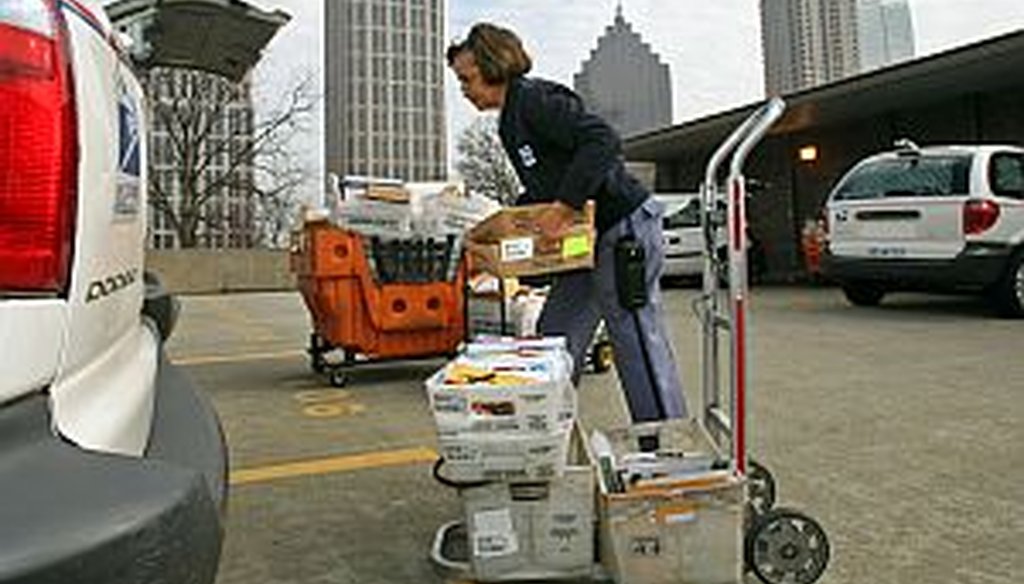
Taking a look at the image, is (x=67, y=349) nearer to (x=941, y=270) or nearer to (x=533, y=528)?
(x=533, y=528)

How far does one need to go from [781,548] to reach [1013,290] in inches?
258

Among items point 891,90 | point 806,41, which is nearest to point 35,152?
point 891,90

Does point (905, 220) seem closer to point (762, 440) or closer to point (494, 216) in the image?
point (762, 440)

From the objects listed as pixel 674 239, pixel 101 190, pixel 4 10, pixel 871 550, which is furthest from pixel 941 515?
pixel 674 239

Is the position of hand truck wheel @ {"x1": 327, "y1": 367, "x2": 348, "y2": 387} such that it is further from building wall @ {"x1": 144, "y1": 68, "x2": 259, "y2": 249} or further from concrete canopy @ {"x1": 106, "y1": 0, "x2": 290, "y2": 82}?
building wall @ {"x1": 144, "y1": 68, "x2": 259, "y2": 249}

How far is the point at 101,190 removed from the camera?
1172mm

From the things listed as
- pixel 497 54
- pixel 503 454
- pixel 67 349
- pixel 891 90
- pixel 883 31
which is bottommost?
pixel 503 454

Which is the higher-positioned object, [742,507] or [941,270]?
[941,270]

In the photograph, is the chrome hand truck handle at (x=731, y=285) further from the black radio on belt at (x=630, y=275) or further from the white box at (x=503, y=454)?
the white box at (x=503, y=454)

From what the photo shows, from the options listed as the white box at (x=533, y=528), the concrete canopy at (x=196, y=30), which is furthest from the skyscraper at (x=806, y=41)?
the white box at (x=533, y=528)

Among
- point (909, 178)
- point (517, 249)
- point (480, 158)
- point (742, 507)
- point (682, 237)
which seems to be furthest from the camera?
point (480, 158)

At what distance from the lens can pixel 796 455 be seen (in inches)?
135

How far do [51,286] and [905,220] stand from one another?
7990 mm

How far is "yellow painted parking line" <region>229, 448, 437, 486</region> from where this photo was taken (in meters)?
3.36
